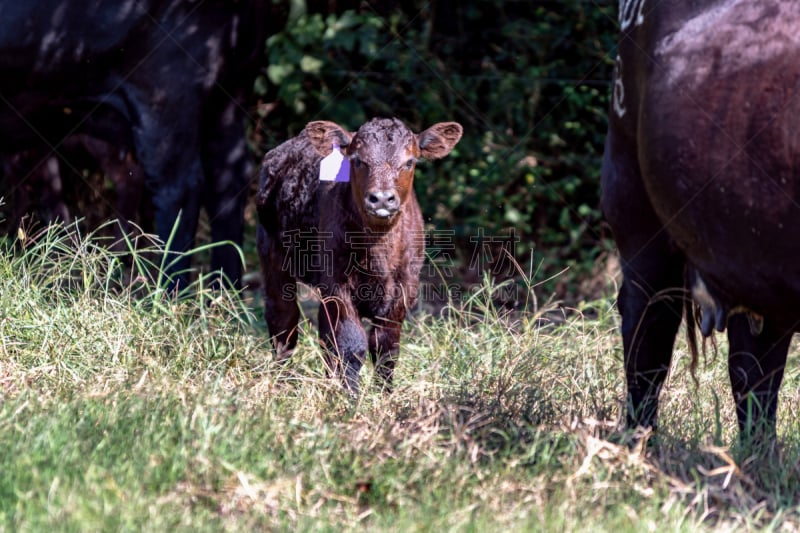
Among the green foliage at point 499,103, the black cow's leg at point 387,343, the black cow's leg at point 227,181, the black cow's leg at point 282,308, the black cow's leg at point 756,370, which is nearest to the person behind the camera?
the black cow's leg at point 756,370

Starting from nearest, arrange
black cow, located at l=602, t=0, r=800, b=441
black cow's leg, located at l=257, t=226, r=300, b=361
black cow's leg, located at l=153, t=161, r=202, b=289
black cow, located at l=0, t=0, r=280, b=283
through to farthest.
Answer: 1. black cow, located at l=602, t=0, r=800, b=441
2. black cow's leg, located at l=257, t=226, r=300, b=361
3. black cow, located at l=0, t=0, r=280, b=283
4. black cow's leg, located at l=153, t=161, r=202, b=289

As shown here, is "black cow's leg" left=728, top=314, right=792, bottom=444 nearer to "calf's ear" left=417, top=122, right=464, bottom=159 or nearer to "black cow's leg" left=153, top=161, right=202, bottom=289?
"calf's ear" left=417, top=122, right=464, bottom=159

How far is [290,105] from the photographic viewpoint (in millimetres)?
8781

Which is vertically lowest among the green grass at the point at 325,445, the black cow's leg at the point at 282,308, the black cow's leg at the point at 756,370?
the black cow's leg at the point at 282,308

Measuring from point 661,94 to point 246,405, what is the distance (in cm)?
168

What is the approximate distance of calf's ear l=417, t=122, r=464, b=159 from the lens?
544cm

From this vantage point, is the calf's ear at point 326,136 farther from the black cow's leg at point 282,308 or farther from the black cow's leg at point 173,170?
the black cow's leg at point 173,170

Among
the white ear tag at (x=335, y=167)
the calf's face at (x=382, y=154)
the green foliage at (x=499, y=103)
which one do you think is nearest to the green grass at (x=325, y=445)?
the calf's face at (x=382, y=154)

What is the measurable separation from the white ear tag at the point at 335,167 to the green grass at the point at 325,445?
843 mm

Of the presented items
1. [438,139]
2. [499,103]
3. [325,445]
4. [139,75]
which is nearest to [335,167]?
[438,139]

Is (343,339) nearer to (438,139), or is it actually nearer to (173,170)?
(438,139)

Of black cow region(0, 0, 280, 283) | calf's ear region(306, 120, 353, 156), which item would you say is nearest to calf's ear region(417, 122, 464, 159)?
calf's ear region(306, 120, 353, 156)

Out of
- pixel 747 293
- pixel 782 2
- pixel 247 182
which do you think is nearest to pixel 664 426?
pixel 747 293

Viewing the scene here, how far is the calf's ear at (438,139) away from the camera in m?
5.44
